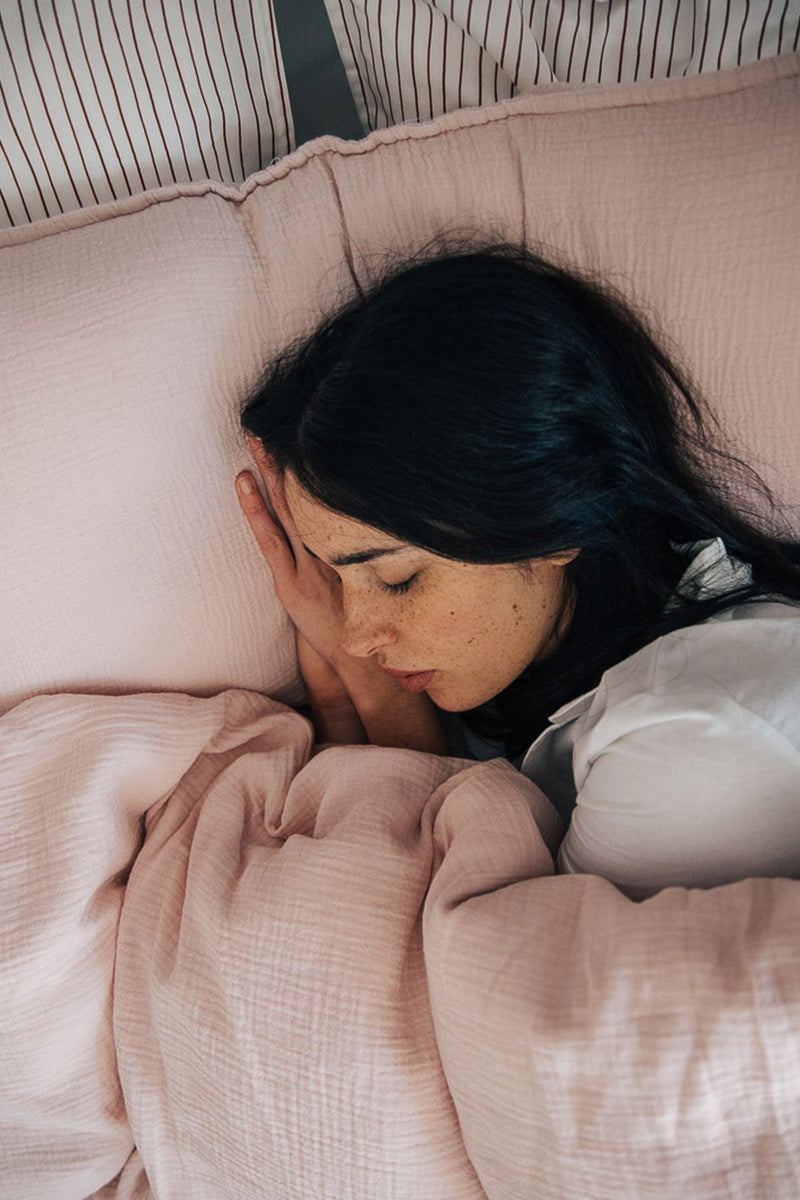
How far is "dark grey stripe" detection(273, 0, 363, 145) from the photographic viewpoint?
98cm

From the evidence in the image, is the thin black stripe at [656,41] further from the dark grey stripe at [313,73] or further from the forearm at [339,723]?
the forearm at [339,723]

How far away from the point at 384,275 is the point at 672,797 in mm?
517

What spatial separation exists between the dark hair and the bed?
0.04 metres

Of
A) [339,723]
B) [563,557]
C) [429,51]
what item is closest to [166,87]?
[429,51]

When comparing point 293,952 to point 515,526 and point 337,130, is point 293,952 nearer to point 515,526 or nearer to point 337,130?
point 515,526

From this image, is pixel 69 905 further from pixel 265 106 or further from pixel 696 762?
pixel 265 106

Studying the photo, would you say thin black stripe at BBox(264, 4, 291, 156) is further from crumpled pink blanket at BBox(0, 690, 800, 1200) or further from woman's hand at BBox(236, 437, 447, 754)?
crumpled pink blanket at BBox(0, 690, 800, 1200)

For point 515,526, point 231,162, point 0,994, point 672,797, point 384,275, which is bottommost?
point 0,994

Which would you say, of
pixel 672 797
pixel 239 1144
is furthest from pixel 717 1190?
pixel 239 1144

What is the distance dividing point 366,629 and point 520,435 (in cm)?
23

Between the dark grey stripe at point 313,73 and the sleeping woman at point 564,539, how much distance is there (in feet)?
0.99

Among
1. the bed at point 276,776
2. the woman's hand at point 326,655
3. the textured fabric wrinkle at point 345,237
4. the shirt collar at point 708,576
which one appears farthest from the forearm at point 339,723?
the textured fabric wrinkle at point 345,237

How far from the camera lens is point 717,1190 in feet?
1.89

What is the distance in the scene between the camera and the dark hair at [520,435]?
74 cm
